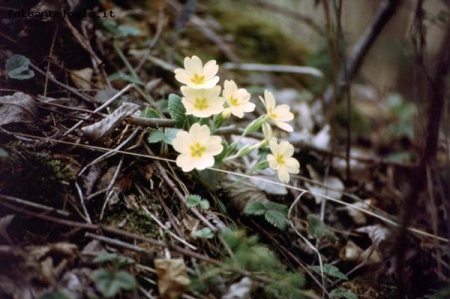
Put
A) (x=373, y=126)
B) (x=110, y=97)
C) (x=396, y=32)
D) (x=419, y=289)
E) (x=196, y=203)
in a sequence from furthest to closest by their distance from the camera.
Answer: (x=396, y=32) < (x=373, y=126) < (x=110, y=97) < (x=419, y=289) < (x=196, y=203)

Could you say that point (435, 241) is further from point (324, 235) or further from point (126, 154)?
point (126, 154)

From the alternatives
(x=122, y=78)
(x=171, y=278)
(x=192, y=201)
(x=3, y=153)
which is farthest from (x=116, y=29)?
(x=171, y=278)

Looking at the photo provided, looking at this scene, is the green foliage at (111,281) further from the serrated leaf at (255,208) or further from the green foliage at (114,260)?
the serrated leaf at (255,208)

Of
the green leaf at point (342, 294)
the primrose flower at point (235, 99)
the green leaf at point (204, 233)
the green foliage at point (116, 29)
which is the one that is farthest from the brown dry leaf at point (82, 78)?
the green leaf at point (342, 294)

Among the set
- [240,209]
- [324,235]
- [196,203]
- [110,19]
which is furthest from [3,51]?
[324,235]

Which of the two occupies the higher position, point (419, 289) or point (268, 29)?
point (268, 29)

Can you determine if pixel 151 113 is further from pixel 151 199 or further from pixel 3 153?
pixel 3 153

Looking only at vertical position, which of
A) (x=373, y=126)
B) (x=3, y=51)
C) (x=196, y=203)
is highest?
(x=3, y=51)

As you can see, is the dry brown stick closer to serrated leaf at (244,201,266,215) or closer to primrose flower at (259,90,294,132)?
serrated leaf at (244,201,266,215)
